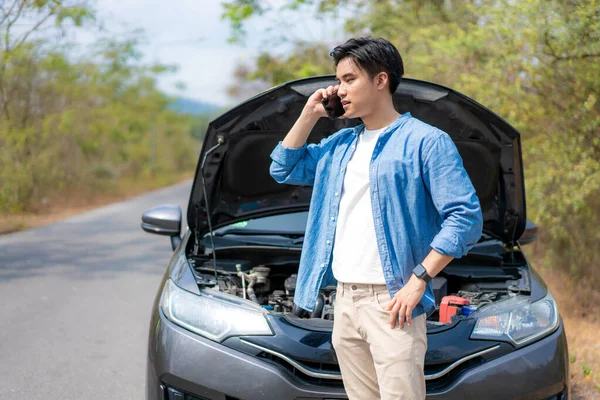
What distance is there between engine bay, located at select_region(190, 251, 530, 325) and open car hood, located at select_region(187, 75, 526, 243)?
285 millimetres

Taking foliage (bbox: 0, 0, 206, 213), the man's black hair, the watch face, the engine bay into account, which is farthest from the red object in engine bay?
foliage (bbox: 0, 0, 206, 213)

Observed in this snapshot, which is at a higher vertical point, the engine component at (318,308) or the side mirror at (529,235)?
the side mirror at (529,235)

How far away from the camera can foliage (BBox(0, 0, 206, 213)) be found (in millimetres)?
15391

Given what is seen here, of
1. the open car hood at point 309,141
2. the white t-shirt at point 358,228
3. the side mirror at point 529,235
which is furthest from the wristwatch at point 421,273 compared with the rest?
the side mirror at point 529,235

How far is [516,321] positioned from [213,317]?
1331mm

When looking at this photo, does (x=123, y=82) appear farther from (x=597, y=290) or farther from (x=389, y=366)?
(x=389, y=366)

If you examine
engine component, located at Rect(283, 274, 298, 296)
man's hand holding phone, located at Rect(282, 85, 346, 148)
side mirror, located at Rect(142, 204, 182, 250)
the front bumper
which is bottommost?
the front bumper

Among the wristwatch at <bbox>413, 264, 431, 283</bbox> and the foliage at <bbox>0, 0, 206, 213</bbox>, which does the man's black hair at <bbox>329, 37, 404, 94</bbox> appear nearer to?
the wristwatch at <bbox>413, 264, 431, 283</bbox>

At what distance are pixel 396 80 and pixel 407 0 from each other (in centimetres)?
1200

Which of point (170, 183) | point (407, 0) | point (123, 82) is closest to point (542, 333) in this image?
point (407, 0)

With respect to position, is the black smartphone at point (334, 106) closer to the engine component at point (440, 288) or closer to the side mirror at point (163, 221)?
the engine component at point (440, 288)

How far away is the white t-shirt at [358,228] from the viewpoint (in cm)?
249

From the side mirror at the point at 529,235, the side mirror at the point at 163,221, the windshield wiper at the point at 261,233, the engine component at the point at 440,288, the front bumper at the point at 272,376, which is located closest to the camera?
the front bumper at the point at 272,376

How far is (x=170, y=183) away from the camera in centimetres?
3859
